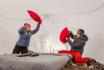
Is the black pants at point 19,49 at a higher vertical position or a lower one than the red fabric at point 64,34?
lower

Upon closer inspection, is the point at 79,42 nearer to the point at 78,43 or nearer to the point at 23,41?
the point at 78,43

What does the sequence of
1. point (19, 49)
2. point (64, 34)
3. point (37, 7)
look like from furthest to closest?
1. point (37, 7)
2. point (64, 34)
3. point (19, 49)

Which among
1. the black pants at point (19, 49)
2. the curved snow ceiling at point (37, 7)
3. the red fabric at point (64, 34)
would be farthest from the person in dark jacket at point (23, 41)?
the curved snow ceiling at point (37, 7)

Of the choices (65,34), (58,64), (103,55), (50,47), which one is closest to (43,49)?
(50,47)

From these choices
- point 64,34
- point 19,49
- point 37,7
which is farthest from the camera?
point 37,7

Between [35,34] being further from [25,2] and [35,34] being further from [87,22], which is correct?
[87,22]

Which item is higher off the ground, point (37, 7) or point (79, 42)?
point (37, 7)

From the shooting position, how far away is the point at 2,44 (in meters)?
3.66

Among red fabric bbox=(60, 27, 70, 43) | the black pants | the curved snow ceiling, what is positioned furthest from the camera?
the curved snow ceiling

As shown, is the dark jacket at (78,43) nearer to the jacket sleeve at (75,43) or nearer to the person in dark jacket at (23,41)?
the jacket sleeve at (75,43)

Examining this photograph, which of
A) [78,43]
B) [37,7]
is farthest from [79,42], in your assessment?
[37,7]

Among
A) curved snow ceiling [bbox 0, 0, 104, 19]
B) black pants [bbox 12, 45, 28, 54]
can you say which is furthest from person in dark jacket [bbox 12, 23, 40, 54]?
curved snow ceiling [bbox 0, 0, 104, 19]

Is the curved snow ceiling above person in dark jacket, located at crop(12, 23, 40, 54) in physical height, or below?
above

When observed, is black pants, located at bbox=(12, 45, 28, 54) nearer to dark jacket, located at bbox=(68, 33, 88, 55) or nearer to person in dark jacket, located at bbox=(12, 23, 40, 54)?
person in dark jacket, located at bbox=(12, 23, 40, 54)
